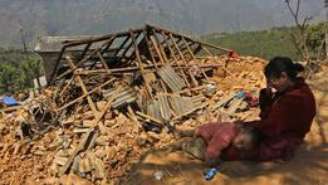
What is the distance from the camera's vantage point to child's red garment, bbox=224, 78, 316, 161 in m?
4.54

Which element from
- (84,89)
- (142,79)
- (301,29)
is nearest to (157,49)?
(142,79)

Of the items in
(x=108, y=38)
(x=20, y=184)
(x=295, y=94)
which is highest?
(x=108, y=38)

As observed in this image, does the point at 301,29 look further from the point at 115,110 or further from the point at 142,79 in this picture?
the point at 115,110

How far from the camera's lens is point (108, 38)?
1001cm

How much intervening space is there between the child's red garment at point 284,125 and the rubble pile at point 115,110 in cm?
193

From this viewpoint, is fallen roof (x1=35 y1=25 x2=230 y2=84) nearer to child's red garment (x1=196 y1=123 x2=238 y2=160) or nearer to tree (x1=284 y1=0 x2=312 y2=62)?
tree (x1=284 y1=0 x2=312 y2=62)

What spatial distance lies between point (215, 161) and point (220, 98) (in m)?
3.98

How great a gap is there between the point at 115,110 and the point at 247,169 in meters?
3.61

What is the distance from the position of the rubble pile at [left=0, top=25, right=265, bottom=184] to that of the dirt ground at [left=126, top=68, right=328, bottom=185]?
2.83 feet

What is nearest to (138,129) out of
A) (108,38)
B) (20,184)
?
(20,184)

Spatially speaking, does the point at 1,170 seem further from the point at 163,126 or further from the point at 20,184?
the point at 163,126

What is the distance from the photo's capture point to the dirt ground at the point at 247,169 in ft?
14.5

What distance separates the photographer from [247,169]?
15.4ft

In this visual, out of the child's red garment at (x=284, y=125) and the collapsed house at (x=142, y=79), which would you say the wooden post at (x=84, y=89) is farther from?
the child's red garment at (x=284, y=125)
